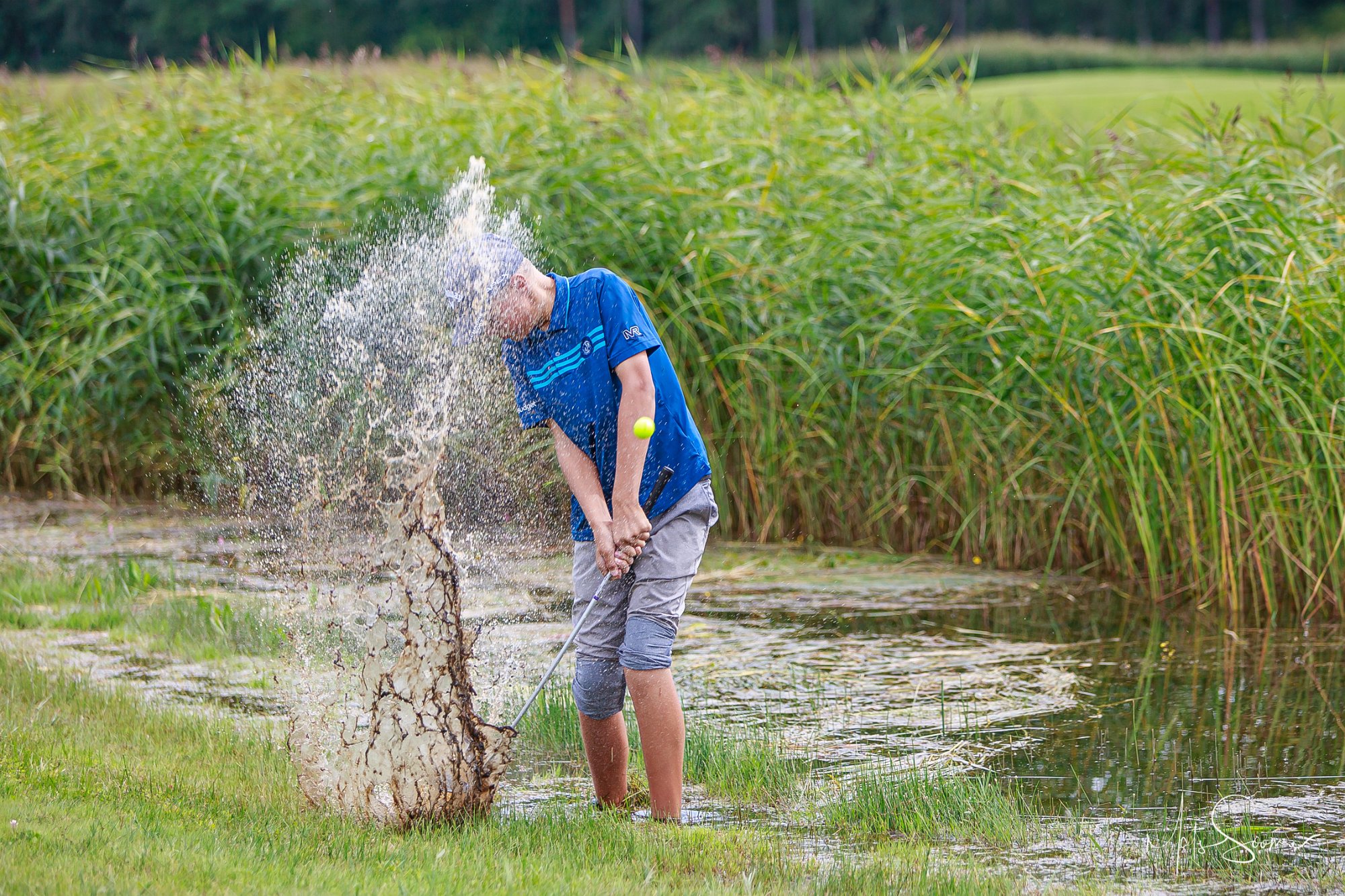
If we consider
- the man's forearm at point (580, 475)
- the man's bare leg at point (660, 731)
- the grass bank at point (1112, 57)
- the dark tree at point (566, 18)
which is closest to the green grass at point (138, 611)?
the man's forearm at point (580, 475)

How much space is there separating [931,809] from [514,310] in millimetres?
1862

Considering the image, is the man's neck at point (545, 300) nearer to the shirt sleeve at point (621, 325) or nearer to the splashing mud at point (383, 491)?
the shirt sleeve at point (621, 325)

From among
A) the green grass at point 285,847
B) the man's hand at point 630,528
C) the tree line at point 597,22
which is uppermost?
the tree line at point 597,22

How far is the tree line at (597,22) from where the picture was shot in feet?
165

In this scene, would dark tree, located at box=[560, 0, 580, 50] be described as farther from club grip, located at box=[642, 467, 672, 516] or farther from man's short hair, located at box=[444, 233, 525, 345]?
club grip, located at box=[642, 467, 672, 516]

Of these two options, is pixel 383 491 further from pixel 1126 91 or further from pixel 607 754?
pixel 1126 91

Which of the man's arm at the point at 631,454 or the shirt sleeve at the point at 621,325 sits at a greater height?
the shirt sleeve at the point at 621,325

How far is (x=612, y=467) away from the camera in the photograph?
404cm

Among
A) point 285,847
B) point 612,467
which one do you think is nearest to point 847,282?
point 612,467

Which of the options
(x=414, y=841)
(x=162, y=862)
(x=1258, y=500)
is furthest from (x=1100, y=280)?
(x=162, y=862)

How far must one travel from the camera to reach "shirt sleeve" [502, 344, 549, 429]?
13.5 feet

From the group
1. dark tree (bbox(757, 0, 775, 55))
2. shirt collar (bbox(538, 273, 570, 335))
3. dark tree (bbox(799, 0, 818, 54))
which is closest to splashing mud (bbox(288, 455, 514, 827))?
shirt collar (bbox(538, 273, 570, 335))

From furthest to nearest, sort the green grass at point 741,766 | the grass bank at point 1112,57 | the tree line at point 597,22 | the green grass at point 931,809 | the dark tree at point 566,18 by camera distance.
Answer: the dark tree at point 566,18, the tree line at point 597,22, the grass bank at point 1112,57, the green grass at point 741,766, the green grass at point 931,809

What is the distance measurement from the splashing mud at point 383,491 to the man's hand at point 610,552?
19.4 inches
